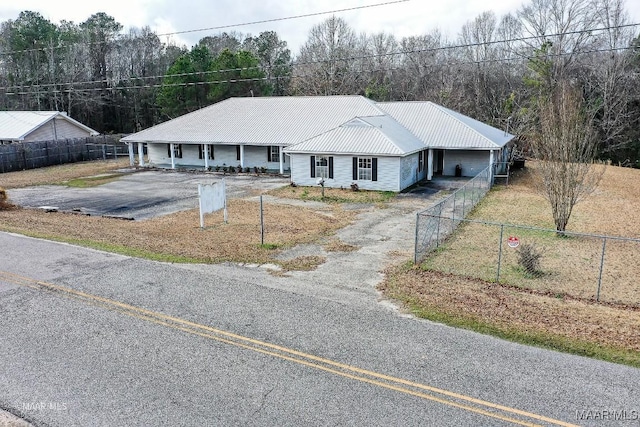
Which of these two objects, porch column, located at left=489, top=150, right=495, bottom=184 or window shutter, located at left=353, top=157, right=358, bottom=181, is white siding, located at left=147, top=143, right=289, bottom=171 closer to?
window shutter, located at left=353, top=157, right=358, bottom=181

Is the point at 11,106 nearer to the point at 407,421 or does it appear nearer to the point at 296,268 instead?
the point at 296,268

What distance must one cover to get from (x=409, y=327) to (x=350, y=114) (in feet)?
88.8

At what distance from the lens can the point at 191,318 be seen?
9.96 metres

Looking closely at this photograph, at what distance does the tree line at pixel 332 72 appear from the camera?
46.9 metres

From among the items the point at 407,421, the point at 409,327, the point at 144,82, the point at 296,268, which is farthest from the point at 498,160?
the point at 144,82

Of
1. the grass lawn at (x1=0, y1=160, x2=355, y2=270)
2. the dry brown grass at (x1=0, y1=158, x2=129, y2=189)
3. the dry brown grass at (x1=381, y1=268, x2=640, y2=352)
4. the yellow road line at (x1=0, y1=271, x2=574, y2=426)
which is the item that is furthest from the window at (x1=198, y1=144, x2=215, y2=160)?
the dry brown grass at (x1=381, y1=268, x2=640, y2=352)

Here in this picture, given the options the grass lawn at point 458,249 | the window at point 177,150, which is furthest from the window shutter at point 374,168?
the window at point 177,150

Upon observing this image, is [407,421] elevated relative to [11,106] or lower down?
lower down

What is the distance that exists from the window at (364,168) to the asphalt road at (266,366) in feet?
54.2

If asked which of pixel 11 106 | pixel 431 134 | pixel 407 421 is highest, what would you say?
pixel 11 106

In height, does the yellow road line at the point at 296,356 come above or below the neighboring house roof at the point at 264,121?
below

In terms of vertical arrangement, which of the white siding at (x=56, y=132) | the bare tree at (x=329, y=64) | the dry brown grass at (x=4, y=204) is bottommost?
the dry brown grass at (x=4, y=204)

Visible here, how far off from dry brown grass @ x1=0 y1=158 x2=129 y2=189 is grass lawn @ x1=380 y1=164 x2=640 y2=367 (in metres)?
27.0

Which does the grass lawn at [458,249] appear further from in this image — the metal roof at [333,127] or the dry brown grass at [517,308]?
the metal roof at [333,127]
